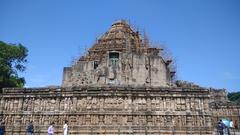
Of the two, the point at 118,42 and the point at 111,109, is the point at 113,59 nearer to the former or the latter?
the point at 118,42

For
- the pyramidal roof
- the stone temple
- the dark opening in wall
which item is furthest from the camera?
the pyramidal roof

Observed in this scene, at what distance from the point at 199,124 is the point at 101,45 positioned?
52.7ft

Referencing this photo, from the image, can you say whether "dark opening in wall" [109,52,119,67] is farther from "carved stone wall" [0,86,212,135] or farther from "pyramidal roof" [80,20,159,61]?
"carved stone wall" [0,86,212,135]

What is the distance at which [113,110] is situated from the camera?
20078 mm

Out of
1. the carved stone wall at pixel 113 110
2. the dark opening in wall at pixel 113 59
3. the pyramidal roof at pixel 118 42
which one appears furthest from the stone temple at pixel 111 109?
the pyramidal roof at pixel 118 42

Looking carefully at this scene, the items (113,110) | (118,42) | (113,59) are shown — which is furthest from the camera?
(118,42)

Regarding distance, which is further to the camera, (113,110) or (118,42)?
(118,42)

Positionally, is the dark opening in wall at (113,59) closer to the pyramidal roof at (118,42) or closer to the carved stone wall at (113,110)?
the pyramidal roof at (118,42)

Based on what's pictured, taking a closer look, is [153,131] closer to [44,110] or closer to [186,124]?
[186,124]

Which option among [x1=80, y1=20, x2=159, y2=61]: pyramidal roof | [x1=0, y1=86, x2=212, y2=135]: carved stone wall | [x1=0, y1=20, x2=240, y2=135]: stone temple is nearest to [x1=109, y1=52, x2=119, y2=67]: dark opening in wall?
[x1=80, y1=20, x2=159, y2=61]: pyramidal roof

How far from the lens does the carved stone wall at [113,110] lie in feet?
64.2

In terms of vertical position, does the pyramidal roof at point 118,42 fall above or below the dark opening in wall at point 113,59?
above

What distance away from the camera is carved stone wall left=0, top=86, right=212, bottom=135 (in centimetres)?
1958

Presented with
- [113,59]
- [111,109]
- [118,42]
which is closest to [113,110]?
[111,109]
